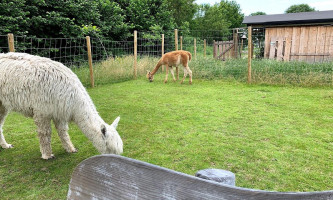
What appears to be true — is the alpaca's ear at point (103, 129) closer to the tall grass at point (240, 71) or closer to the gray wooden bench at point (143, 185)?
the gray wooden bench at point (143, 185)

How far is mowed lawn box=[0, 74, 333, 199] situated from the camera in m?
2.88

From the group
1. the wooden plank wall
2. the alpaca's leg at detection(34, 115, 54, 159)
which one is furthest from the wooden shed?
the alpaca's leg at detection(34, 115, 54, 159)

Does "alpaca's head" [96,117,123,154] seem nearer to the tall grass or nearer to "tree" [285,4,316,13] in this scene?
the tall grass

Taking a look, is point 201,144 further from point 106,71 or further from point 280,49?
point 280,49

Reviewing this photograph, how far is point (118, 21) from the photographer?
14.0 m

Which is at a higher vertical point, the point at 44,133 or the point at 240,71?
the point at 240,71

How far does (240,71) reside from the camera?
930cm

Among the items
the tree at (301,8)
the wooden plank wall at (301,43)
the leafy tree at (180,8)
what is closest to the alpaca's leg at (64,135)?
the wooden plank wall at (301,43)

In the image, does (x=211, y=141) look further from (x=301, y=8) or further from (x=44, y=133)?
(x=301, y=8)

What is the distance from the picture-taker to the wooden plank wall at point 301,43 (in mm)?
11430

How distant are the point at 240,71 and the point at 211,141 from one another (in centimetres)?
610

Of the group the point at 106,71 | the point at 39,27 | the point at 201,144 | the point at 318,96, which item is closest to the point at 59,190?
the point at 201,144

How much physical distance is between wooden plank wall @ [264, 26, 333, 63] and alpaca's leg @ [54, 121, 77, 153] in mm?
11416

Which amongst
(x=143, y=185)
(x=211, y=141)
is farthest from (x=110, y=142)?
(x=143, y=185)
